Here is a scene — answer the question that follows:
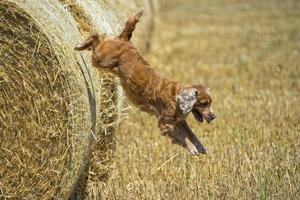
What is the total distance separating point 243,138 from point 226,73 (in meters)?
4.97

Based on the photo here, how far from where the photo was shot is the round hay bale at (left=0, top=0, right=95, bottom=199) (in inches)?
217

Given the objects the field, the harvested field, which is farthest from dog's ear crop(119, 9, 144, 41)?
the field

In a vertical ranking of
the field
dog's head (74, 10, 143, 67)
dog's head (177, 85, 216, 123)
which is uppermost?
dog's head (74, 10, 143, 67)

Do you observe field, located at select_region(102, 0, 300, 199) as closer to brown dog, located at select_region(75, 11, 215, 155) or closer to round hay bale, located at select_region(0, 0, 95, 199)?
brown dog, located at select_region(75, 11, 215, 155)

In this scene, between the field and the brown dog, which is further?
the field

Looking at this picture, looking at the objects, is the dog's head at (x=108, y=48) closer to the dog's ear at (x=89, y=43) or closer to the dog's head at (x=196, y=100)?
the dog's ear at (x=89, y=43)

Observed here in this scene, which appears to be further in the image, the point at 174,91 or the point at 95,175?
the point at 95,175

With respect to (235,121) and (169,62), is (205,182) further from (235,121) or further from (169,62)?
(169,62)

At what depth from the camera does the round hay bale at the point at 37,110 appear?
18.1 ft

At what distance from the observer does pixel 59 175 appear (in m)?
5.55

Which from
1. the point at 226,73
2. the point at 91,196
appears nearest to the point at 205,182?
the point at 91,196

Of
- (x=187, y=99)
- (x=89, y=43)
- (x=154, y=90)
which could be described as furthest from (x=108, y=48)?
(x=187, y=99)

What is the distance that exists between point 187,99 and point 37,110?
1223 millimetres

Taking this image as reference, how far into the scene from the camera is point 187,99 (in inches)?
221
